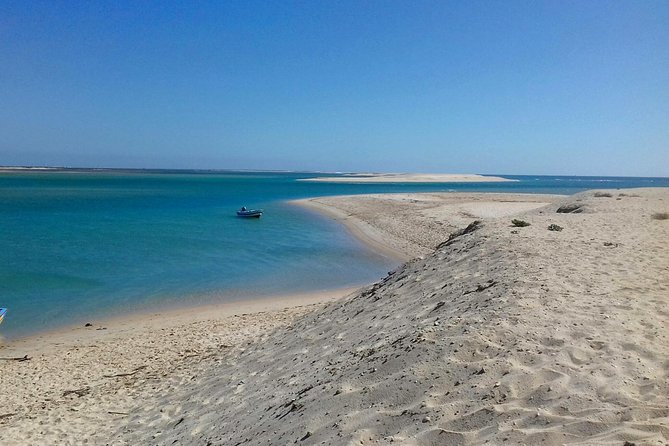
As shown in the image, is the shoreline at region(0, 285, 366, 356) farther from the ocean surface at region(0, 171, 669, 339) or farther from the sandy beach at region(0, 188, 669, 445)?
the ocean surface at region(0, 171, 669, 339)

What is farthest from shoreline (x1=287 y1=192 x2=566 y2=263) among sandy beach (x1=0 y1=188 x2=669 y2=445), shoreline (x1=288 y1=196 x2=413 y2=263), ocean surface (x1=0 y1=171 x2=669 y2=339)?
sandy beach (x1=0 y1=188 x2=669 y2=445)

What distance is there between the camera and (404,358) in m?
5.29

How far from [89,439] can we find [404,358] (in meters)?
4.84

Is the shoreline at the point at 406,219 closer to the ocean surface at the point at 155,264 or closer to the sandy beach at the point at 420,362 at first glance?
the ocean surface at the point at 155,264

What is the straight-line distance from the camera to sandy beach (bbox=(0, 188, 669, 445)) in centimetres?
412

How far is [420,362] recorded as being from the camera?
16.7ft

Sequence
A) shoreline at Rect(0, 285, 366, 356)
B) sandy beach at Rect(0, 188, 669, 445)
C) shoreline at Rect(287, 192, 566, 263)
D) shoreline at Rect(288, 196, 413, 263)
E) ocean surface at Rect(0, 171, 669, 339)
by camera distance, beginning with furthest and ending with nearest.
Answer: shoreline at Rect(287, 192, 566, 263)
shoreline at Rect(288, 196, 413, 263)
ocean surface at Rect(0, 171, 669, 339)
shoreline at Rect(0, 285, 366, 356)
sandy beach at Rect(0, 188, 669, 445)

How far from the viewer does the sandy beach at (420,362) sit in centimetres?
412

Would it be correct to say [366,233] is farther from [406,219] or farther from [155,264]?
[155,264]

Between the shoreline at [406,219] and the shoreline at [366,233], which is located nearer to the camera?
the shoreline at [366,233]

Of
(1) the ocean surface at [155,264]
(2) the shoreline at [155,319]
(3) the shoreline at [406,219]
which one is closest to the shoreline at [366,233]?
(3) the shoreline at [406,219]

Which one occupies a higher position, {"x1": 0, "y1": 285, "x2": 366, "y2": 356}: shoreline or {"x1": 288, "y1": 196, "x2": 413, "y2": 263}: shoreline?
{"x1": 288, "y1": 196, "x2": 413, "y2": 263}: shoreline

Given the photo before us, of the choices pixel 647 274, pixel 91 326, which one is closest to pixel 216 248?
pixel 91 326

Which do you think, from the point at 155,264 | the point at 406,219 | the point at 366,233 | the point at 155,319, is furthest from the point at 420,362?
the point at 406,219
